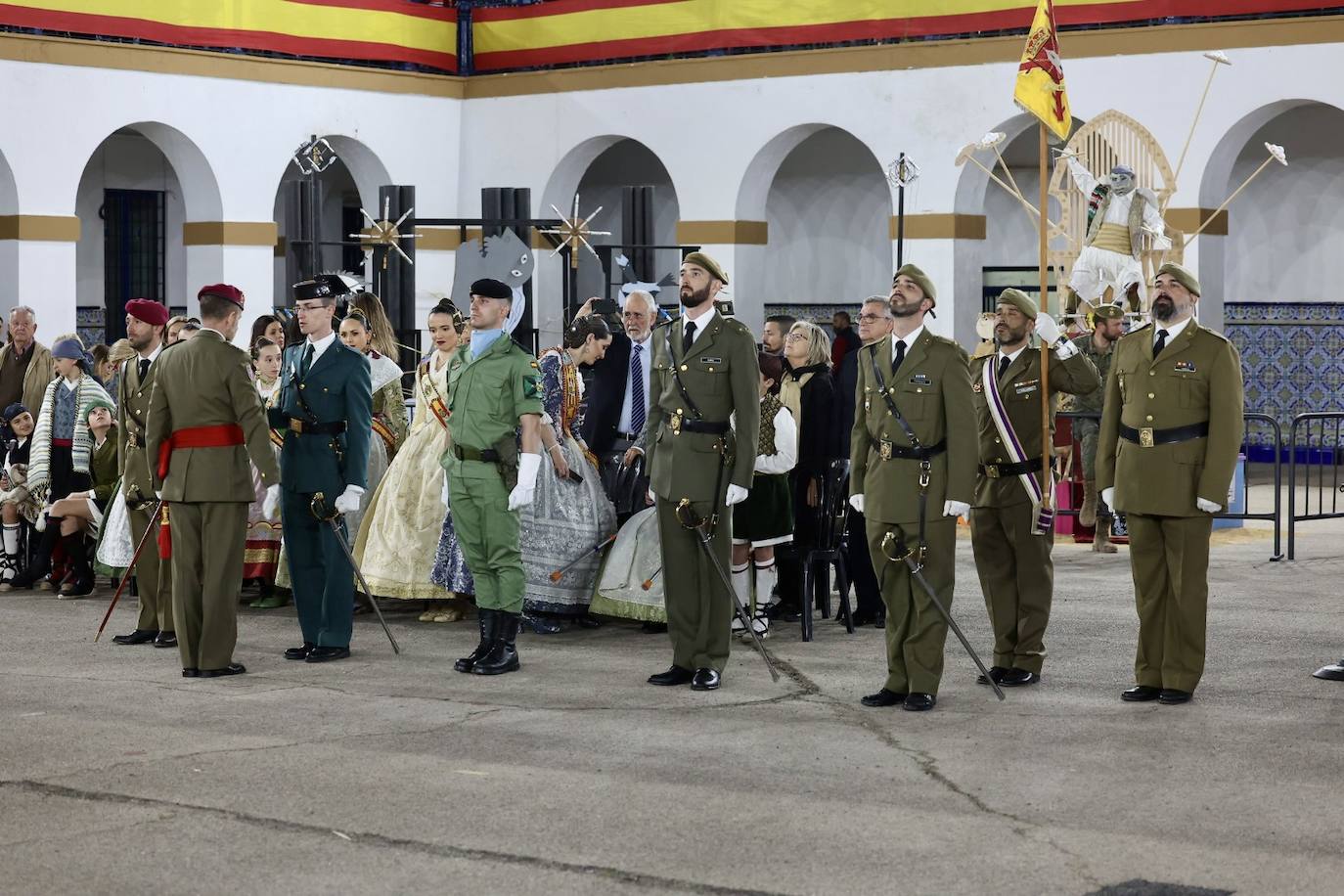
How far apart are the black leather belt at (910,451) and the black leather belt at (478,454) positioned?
1559 mm

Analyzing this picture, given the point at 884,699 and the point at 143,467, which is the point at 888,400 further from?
the point at 143,467

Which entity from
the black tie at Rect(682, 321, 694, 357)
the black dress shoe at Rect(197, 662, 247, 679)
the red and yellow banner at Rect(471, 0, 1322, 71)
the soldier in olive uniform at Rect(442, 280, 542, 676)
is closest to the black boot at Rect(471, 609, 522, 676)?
the soldier in olive uniform at Rect(442, 280, 542, 676)

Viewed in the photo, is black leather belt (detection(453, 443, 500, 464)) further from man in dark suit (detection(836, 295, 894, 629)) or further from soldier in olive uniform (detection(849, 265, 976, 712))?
man in dark suit (detection(836, 295, 894, 629))

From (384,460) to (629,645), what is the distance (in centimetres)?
197

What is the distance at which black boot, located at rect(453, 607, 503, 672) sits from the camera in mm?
7727

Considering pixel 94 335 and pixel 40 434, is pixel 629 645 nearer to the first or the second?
pixel 40 434

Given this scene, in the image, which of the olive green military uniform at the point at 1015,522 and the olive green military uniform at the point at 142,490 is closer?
the olive green military uniform at the point at 1015,522

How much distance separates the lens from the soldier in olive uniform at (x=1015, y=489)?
7.38 m

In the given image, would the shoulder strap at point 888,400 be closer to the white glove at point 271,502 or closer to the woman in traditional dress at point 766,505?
the woman in traditional dress at point 766,505

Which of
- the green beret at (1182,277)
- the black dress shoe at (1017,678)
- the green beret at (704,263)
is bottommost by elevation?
the black dress shoe at (1017,678)

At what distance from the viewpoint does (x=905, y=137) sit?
16.0 metres

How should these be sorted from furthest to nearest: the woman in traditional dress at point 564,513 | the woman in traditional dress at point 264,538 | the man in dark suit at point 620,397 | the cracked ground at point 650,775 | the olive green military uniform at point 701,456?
the woman in traditional dress at point 264,538
the man in dark suit at point 620,397
the woman in traditional dress at point 564,513
the olive green military uniform at point 701,456
the cracked ground at point 650,775

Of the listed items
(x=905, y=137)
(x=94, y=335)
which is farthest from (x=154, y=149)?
(x=905, y=137)

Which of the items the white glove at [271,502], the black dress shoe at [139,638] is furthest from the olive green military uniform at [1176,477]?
the black dress shoe at [139,638]
